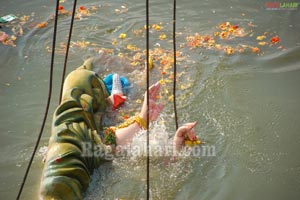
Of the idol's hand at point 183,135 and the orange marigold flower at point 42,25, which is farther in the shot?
the orange marigold flower at point 42,25

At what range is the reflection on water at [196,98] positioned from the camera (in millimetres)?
2572

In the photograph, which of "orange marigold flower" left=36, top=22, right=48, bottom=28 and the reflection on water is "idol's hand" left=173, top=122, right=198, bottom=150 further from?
"orange marigold flower" left=36, top=22, right=48, bottom=28

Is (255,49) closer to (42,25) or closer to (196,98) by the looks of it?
(196,98)

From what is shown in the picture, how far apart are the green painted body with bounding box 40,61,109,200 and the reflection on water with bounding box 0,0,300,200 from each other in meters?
0.23

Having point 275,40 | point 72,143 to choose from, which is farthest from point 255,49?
point 72,143

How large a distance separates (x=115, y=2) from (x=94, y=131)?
9.06 feet

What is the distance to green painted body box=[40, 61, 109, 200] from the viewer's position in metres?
2.09

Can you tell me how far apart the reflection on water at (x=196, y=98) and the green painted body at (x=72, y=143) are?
23 centimetres

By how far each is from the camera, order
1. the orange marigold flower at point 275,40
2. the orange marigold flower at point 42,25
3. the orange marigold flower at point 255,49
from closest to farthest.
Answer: the orange marigold flower at point 255,49 < the orange marigold flower at point 275,40 < the orange marigold flower at point 42,25

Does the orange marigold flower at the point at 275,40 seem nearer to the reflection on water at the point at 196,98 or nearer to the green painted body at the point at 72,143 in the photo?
the reflection on water at the point at 196,98

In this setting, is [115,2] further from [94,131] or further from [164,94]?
[94,131]

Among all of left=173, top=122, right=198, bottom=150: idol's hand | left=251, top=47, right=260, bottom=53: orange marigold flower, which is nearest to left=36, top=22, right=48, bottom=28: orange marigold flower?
left=251, top=47, right=260, bottom=53: orange marigold flower

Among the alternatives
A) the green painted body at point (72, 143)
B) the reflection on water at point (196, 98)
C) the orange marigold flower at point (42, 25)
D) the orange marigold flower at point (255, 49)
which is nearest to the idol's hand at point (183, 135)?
the reflection on water at point (196, 98)

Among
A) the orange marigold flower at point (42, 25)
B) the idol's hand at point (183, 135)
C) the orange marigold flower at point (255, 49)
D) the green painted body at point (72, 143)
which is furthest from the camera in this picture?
the orange marigold flower at point (42, 25)
